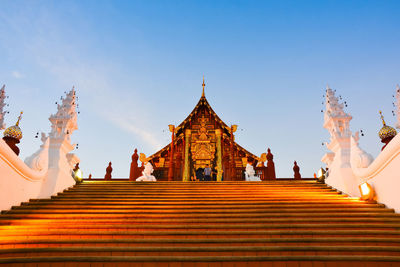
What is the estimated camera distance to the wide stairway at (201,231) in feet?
10.8

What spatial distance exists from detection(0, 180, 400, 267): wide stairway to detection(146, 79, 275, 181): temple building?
316 inches

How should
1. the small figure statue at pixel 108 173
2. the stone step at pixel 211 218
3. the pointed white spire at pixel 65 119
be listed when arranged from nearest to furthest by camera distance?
the stone step at pixel 211 218
the pointed white spire at pixel 65 119
the small figure statue at pixel 108 173

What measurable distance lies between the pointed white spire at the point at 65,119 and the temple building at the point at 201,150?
6218mm

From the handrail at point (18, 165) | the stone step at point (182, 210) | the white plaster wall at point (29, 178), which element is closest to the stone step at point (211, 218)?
the stone step at point (182, 210)

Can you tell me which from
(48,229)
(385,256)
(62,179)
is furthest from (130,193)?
(385,256)

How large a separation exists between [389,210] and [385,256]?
1.85 metres

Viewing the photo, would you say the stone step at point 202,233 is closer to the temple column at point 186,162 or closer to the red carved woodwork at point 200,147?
the red carved woodwork at point 200,147

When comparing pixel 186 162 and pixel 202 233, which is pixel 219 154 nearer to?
pixel 186 162

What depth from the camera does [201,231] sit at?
398 centimetres

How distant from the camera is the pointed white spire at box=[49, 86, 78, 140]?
296 inches

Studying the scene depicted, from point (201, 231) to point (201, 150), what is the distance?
Result: 37.3 ft

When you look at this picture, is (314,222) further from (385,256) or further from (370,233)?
(385,256)

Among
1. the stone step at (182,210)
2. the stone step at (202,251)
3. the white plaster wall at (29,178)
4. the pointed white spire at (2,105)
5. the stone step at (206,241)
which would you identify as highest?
the pointed white spire at (2,105)

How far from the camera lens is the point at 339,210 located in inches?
192
